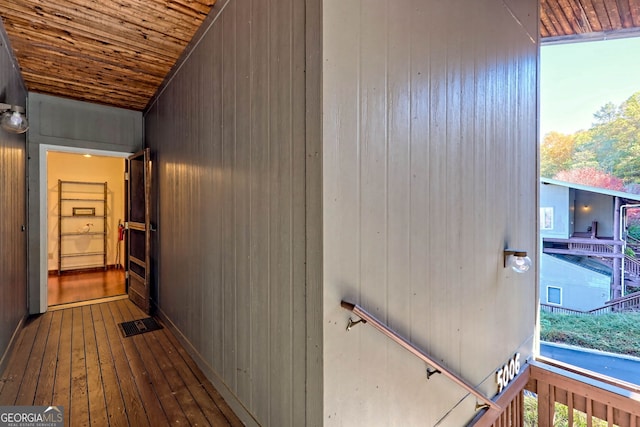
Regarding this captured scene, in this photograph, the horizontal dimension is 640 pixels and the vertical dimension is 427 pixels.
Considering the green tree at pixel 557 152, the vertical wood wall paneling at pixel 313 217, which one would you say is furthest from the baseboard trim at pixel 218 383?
the green tree at pixel 557 152

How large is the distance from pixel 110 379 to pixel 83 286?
3.63 meters

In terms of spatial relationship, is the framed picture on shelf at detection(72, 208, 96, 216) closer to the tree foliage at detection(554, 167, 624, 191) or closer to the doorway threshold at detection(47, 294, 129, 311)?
the doorway threshold at detection(47, 294, 129, 311)

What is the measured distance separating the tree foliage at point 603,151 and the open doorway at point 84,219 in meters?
7.46

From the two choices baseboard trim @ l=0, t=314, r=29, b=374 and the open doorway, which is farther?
the open doorway

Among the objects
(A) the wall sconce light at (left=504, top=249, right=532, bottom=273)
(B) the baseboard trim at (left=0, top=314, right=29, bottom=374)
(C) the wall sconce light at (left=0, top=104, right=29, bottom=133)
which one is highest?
(C) the wall sconce light at (left=0, top=104, right=29, bottom=133)

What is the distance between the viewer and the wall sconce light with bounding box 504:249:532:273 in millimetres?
2412

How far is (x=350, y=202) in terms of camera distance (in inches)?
51.3

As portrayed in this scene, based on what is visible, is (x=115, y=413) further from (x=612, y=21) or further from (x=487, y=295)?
(x=612, y=21)

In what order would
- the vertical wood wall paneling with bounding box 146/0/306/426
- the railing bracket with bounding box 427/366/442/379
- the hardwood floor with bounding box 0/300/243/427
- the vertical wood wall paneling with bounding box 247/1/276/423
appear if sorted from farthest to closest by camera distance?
the hardwood floor with bounding box 0/300/243/427 < the railing bracket with bounding box 427/366/442/379 < the vertical wood wall paneling with bounding box 247/1/276/423 < the vertical wood wall paneling with bounding box 146/0/306/426

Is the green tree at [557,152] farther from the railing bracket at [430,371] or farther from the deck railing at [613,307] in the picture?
the railing bracket at [430,371]

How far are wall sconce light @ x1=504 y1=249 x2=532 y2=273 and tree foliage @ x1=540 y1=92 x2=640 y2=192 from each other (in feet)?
6.51

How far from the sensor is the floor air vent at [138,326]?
10.1 feet

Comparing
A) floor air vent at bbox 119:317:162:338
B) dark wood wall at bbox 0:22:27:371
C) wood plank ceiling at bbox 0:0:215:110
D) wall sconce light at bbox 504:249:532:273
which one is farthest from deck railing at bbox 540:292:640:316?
dark wood wall at bbox 0:22:27:371

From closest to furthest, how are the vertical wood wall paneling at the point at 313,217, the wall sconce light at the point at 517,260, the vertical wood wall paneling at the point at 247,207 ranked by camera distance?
the vertical wood wall paneling at the point at 313,217 → the vertical wood wall paneling at the point at 247,207 → the wall sconce light at the point at 517,260
